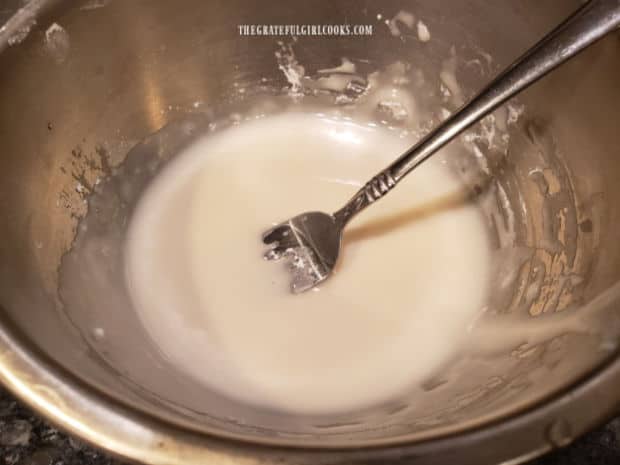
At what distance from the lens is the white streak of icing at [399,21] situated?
116 cm

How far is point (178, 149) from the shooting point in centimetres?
129

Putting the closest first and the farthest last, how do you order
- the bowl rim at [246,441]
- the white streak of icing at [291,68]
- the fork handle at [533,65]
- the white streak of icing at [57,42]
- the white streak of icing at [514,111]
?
the bowl rim at [246,441], the fork handle at [533,65], the white streak of icing at [57,42], the white streak of icing at [514,111], the white streak of icing at [291,68]

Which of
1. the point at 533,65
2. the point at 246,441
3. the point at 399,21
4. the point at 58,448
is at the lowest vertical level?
the point at 58,448

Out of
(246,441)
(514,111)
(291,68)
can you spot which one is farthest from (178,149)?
(246,441)

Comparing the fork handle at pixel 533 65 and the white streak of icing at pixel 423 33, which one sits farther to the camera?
the white streak of icing at pixel 423 33

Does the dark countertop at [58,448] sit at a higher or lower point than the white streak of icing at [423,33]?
lower

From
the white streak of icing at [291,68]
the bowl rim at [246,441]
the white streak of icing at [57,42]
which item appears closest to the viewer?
the bowl rim at [246,441]

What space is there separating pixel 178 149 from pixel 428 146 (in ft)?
1.75

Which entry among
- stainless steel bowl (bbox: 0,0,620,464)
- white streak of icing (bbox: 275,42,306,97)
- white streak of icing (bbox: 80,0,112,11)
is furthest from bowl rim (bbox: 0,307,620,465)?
white streak of icing (bbox: 275,42,306,97)

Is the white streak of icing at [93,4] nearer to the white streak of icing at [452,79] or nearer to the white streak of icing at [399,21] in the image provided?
the white streak of icing at [399,21]

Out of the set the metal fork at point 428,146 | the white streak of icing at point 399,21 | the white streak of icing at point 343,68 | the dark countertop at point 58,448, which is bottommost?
the dark countertop at point 58,448

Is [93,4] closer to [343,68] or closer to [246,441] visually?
[343,68]

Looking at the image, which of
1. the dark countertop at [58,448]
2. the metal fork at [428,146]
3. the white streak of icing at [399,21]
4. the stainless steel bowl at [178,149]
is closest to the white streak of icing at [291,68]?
the stainless steel bowl at [178,149]

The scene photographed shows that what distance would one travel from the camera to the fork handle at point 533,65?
0.80 meters
